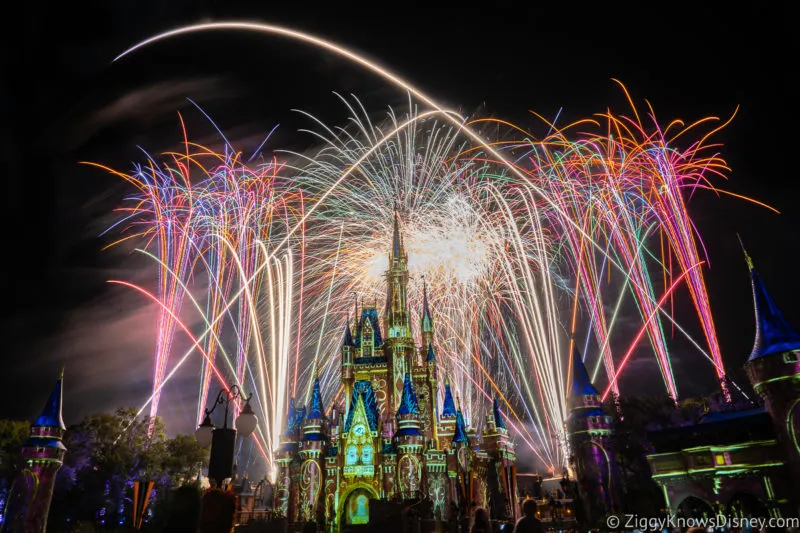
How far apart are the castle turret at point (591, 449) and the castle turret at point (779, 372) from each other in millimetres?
8633

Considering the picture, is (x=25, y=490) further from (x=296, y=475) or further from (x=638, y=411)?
(x=638, y=411)

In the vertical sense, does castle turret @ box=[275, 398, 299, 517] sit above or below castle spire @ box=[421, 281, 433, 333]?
below

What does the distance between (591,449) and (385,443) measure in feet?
72.3

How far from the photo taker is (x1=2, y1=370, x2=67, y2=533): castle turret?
2927 centimetres

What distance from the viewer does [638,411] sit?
39.8 metres

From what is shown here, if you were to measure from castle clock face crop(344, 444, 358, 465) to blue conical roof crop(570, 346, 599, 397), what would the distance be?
886 inches

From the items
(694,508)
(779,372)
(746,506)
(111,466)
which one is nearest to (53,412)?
(111,466)

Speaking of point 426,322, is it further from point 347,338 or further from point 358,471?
point 358,471

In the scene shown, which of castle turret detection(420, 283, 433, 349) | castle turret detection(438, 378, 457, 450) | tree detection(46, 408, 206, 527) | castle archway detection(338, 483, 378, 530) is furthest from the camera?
castle turret detection(420, 283, 433, 349)

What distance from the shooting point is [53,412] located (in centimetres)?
3422

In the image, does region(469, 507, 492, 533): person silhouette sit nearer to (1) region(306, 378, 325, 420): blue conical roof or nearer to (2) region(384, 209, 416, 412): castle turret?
(1) region(306, 378, 325, 420): blue conical roof

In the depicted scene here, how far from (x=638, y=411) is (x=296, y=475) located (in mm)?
31802

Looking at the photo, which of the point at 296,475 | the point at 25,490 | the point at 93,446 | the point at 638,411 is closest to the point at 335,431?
the point at 296,475

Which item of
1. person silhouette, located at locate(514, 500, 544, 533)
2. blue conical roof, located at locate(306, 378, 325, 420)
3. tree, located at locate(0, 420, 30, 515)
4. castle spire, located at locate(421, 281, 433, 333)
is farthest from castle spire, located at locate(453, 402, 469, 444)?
person silhouette, located at locate(514, 500, 544, 533)
